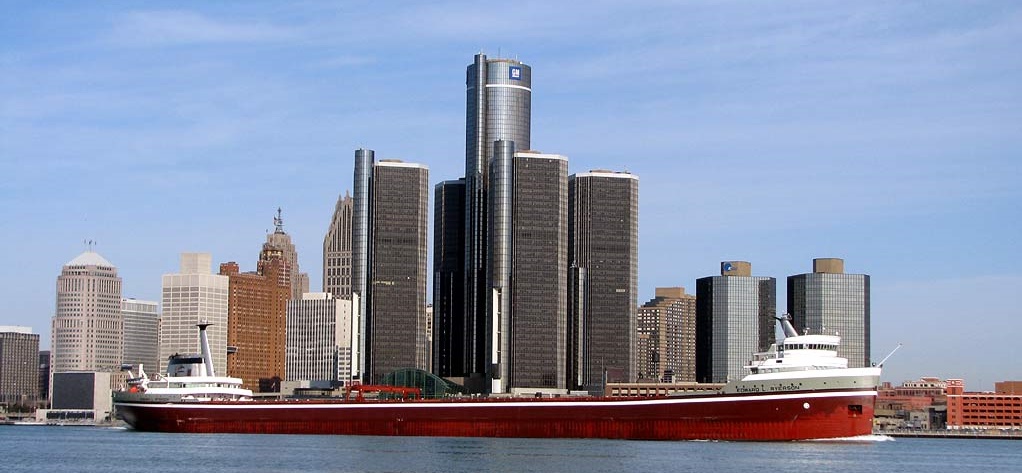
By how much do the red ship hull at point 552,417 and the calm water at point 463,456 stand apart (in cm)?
193

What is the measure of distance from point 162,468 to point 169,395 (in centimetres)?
5092

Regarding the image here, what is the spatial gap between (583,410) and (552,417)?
3.05 m

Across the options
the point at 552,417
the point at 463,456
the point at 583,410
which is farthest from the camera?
the point at 552,417

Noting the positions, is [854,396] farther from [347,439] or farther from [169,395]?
[169,395]

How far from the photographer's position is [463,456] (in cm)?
9588

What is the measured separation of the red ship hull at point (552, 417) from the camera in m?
106

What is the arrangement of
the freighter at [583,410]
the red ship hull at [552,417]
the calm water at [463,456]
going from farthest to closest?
the red ship hull at [552,417]
the freighter at [583,410]
the calm water at [463,456]

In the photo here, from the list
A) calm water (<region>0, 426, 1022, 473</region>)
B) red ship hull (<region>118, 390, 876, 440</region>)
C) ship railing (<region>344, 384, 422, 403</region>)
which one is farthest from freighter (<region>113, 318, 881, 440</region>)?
calm water (<region>0, 426, 1022, 473</region>)

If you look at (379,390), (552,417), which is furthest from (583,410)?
(379,390)

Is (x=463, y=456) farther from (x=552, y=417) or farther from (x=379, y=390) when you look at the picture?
(x=379, y=390)

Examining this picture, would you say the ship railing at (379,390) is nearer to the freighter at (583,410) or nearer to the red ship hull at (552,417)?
the freighter at (583,410)

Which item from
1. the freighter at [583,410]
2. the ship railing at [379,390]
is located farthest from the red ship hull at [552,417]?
the ship railing at [379,390]

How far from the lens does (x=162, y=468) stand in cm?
8669

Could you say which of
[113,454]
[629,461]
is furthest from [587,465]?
[113,454]
